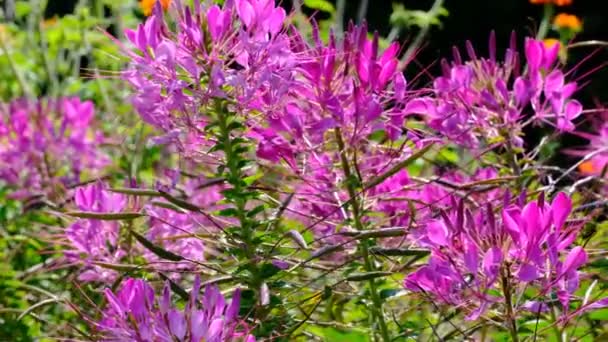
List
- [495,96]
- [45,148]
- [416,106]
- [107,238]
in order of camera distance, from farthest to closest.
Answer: [45,148] → [107,238] → [495,96] → [416,106]

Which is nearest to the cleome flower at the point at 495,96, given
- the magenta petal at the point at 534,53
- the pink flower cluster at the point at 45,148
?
the magenta petal at the point at 534,53

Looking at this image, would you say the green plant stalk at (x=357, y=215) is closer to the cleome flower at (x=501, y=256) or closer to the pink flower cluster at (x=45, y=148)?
the cleome flower at (x=501, y=256)

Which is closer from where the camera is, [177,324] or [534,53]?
[177,324]

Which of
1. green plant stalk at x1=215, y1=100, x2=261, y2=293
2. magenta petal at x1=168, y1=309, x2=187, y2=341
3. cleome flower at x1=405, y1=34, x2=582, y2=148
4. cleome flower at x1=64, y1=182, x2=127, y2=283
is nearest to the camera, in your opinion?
magenta petal at x1=168, y1=309, x2=187, y2=341

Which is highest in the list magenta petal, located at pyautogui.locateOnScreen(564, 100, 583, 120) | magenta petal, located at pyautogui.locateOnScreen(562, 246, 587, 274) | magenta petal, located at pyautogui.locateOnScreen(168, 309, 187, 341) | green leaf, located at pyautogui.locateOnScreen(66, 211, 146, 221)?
magenta petal, located at pyautogui.locateOnScreen(564, 100, 583, 120)

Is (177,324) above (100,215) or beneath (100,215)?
beneath

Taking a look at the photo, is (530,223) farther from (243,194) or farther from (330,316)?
(330,316)

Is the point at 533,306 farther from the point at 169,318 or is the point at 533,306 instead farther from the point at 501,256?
the point at 169,318

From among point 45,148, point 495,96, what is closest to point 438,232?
point 495,96

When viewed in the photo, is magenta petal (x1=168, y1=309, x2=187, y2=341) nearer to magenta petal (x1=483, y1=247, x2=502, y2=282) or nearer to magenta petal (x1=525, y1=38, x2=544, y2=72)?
magenta petal (x1=483, y1=247, x2=502, y2=282)

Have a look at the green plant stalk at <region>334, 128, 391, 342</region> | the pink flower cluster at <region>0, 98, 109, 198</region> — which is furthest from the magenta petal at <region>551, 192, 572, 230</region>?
the pink flower cluster at <region>0, 98, 109, 198</region>
